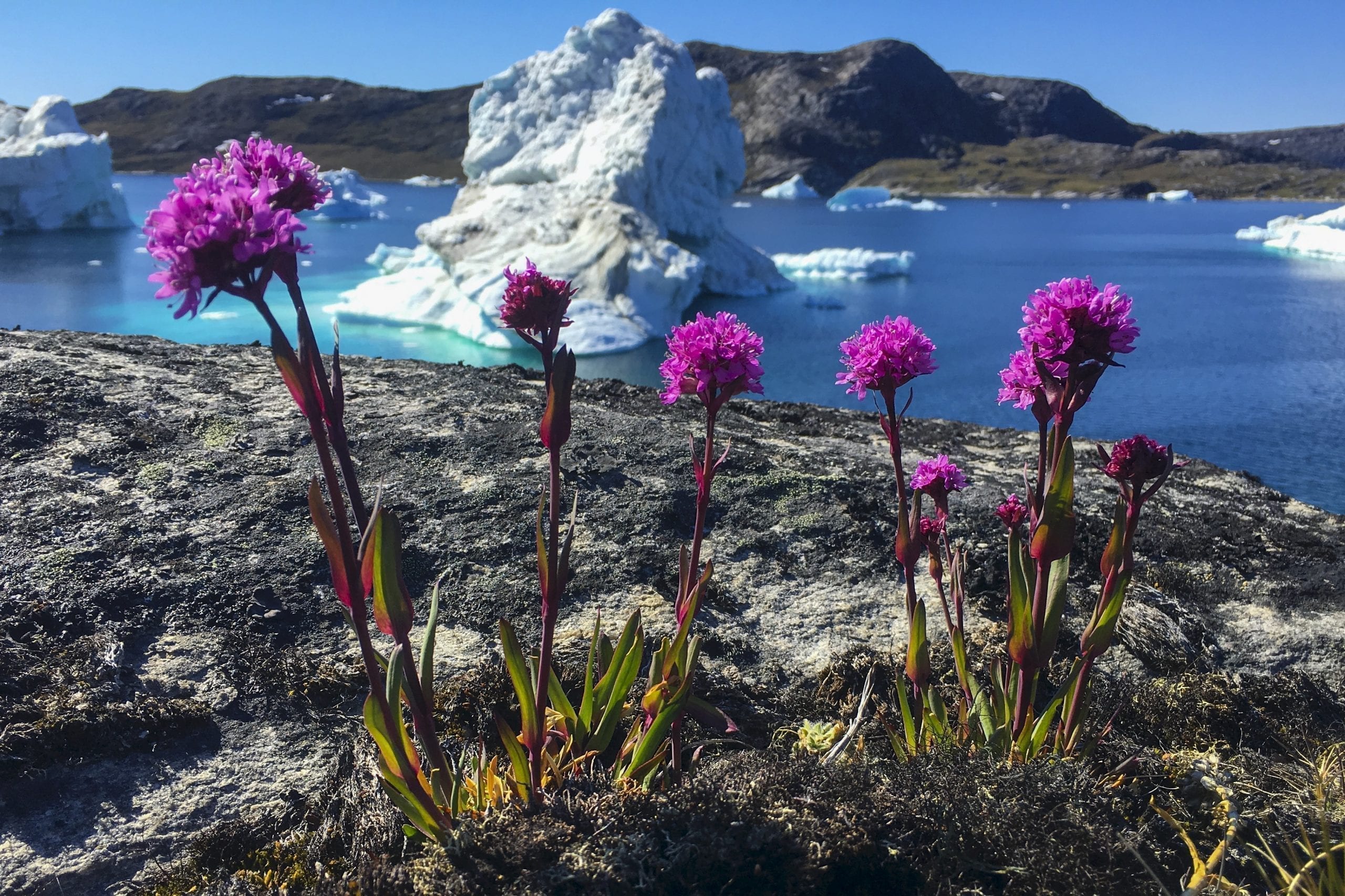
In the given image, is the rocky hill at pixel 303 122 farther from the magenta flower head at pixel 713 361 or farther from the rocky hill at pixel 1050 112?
the magenta flower head at pixel 713 361

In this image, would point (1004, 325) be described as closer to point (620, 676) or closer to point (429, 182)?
point (620, 676)

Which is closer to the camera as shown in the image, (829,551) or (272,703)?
(272,703)

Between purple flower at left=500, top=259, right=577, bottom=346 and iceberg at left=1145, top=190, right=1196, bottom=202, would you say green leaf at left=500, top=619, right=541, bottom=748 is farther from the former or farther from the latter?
iceberg at left=1145, top=190, right=1196, bottom=202

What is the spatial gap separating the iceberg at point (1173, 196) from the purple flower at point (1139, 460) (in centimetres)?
11439

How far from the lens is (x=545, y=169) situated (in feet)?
84.4

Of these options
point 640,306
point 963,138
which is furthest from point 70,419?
point 963,138

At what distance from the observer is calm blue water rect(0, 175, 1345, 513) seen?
15.3m

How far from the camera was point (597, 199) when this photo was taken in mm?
23391

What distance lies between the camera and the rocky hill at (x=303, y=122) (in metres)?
123

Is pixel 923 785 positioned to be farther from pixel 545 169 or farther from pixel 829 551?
pixel 545 169

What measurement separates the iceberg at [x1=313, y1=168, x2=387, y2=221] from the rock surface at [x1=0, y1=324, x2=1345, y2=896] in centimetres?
4839

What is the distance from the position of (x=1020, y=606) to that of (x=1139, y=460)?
0.46m

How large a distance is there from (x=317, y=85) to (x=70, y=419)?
178755mm

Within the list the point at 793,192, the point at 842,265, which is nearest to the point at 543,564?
the point at 842,265
